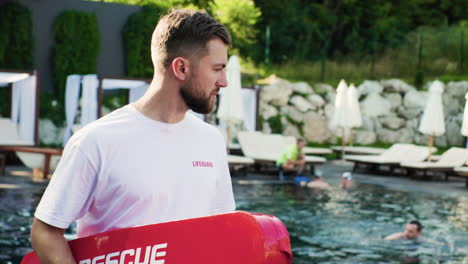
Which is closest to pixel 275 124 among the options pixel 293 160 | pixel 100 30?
pixel 100 30

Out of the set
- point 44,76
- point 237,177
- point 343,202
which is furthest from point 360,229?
point 44,76

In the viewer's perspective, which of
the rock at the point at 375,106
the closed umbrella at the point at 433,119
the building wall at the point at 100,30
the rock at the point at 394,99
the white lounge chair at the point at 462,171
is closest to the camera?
the white lounge chair at the point at 462,171

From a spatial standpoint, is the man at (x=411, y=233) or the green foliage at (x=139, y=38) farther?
the green foliage at (x=139, y=38)

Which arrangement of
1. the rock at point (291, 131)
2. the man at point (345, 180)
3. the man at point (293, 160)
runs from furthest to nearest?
1. the rock at point (291, 131)
2. the man at point (293, 160)
3. the man at point (345, 180)

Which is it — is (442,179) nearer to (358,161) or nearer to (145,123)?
(358,161)

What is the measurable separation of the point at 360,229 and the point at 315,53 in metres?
20.4

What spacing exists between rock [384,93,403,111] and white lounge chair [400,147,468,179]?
847 centimetres

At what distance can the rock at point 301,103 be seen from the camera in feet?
85.4

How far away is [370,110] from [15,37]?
1367 cm

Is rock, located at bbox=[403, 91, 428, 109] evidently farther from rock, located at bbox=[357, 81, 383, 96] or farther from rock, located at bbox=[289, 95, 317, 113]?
rock, located at bbox=[289, 95, 317, 113]

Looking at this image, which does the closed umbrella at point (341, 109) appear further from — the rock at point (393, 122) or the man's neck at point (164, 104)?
the man's neck at point (164, 104)

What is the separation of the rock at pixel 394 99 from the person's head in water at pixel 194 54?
26.1 metres

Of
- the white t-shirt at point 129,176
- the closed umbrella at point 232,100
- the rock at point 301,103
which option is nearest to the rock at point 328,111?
the rock at point 301,103

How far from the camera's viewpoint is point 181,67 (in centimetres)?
221
